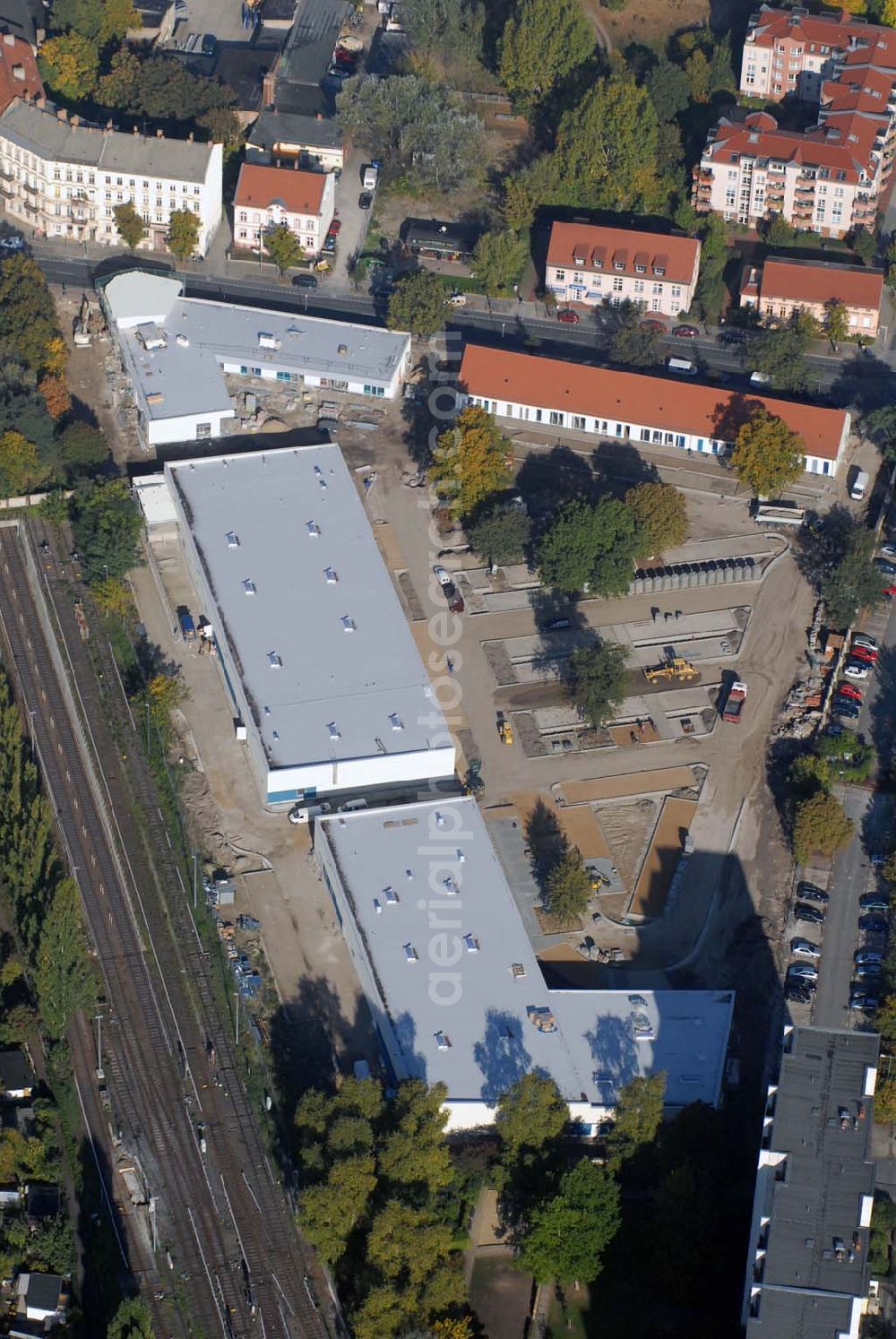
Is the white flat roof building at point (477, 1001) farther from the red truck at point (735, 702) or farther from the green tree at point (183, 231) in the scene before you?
the green tree at point (183, 231)

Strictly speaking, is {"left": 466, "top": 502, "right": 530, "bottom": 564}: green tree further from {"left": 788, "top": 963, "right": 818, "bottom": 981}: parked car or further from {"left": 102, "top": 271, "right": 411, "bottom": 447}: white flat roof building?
{"left": 788, "top": 963, "right": 818, "bottom": 981}: parked car

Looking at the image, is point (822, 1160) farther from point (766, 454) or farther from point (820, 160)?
point (820, 160)

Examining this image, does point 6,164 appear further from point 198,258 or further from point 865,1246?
point 865,1246

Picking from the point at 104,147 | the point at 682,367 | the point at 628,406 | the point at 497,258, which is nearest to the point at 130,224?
the point at 104,147

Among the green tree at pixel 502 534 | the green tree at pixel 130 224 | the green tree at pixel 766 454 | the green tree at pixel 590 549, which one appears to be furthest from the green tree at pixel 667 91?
the green tree at pixel 590 549

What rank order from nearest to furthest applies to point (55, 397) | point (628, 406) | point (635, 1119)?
1. point (635, 1119)
2. point (55, 397)
3. point (628, 406)

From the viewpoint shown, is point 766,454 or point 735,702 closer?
point 735,702

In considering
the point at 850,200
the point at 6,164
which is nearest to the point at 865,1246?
the point at 850,200
